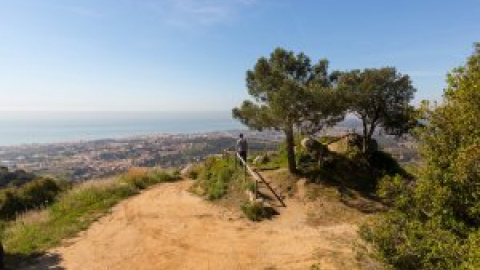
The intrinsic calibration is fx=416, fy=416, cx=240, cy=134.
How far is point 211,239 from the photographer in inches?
554

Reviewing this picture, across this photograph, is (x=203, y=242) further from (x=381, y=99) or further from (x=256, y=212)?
(x=381, y=99)

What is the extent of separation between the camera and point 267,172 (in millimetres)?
21734

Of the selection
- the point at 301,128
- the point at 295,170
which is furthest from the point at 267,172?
the point at 301,128

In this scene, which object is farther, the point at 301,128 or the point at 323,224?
the point at 301,128

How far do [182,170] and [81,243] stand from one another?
14604 mm

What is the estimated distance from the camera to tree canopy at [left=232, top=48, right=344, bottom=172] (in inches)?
718

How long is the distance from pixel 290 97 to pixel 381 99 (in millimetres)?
8212

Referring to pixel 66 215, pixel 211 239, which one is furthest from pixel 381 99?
pixel 66 215

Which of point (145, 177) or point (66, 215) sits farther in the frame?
point (145, 177)

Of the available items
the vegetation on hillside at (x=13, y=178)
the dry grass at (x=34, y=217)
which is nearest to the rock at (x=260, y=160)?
the dry grass at (x=34, y=217)

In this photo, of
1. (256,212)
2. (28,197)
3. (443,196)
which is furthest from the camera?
(28,197)

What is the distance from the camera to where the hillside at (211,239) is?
12.0 meters

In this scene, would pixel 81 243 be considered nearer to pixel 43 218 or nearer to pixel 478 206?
pixel 43 218

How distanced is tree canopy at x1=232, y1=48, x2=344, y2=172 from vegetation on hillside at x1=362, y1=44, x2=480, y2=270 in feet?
35.3
